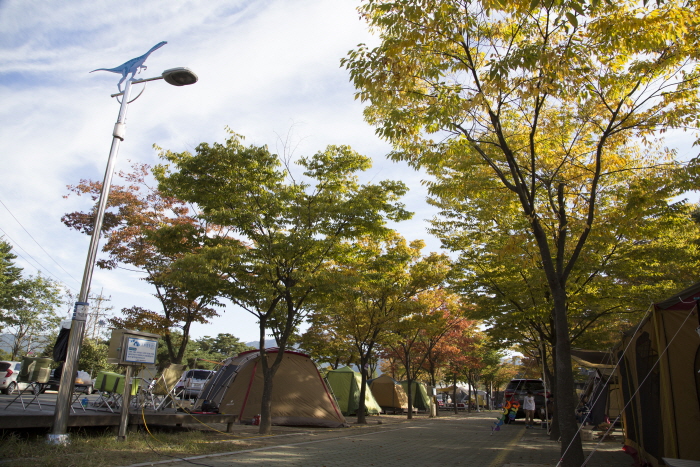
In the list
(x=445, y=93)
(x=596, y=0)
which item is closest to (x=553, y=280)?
(x=445, y=93)

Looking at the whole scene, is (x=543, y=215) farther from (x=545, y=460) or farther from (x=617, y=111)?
(x=545, y=460)

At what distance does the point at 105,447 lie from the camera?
710cm

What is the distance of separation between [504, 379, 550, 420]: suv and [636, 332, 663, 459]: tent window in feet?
52.1

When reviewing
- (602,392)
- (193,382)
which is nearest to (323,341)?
(193,382)

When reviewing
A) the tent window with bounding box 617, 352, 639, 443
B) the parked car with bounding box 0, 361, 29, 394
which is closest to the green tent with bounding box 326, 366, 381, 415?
the tent window with bounding box 617, 352, 639, 443

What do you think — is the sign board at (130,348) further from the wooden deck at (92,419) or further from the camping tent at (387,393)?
the camping tent at (387,393)

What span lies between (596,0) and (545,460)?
8164 millimetres

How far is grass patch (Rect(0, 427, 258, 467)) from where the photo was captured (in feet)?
19.3

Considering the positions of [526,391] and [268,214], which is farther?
[526,391]

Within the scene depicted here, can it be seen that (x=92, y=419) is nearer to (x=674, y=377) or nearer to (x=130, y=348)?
(x=130, y=348)

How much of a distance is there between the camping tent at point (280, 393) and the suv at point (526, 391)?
39.3ft

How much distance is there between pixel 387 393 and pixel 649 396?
79.3ft

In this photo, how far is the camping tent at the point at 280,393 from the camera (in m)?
14.2

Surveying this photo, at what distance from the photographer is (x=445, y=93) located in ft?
23.5
